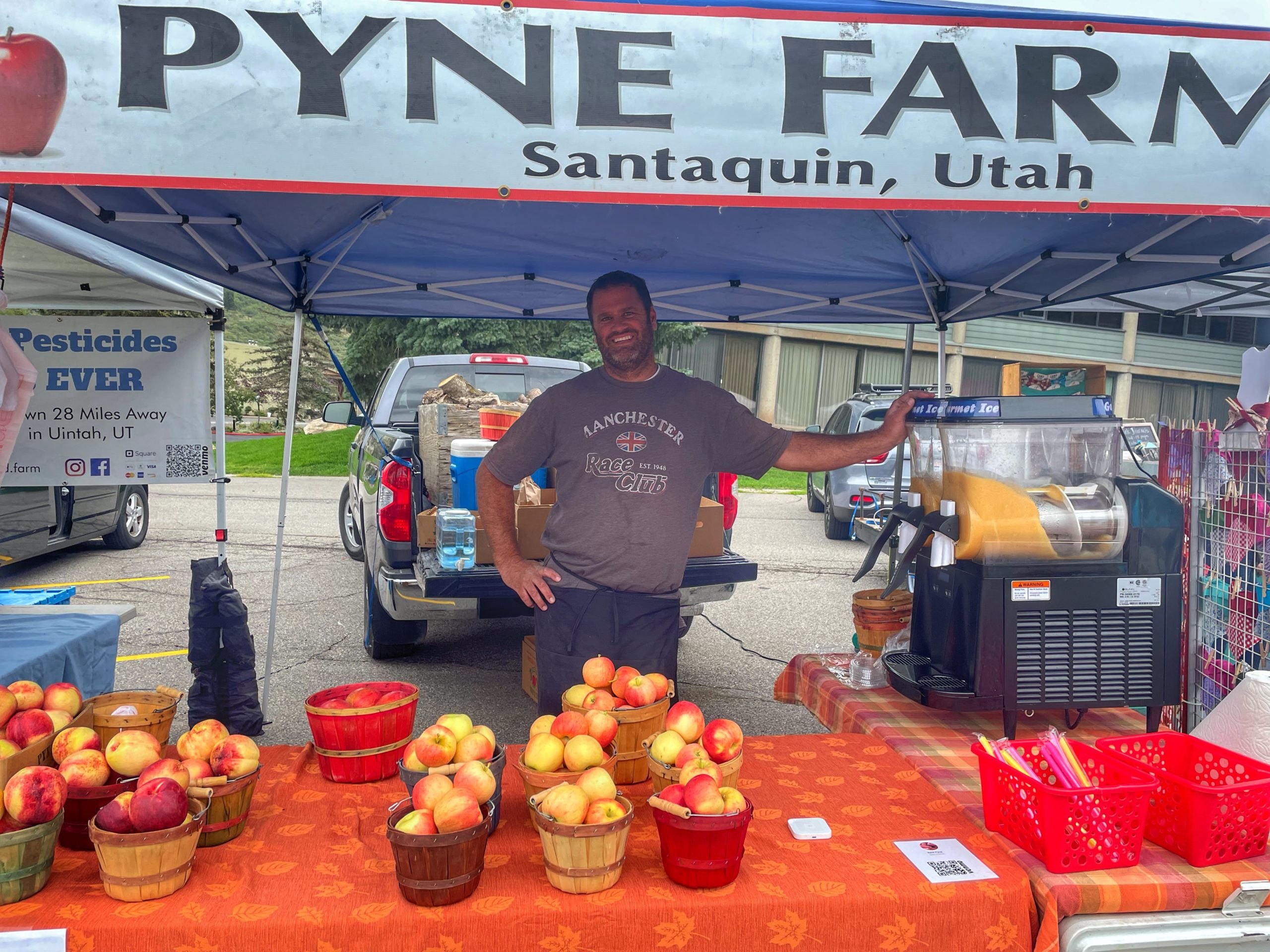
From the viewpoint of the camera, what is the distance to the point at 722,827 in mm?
1682

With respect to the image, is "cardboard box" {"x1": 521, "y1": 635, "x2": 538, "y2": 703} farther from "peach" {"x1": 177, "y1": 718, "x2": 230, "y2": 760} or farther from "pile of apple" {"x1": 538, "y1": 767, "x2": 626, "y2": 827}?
"pile of apple" {"x1": 538, "y1": 767, "x2": 626, "y2": 827}

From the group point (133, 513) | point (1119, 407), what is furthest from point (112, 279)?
point (1119, 407)

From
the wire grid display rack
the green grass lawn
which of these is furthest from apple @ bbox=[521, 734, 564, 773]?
the green grass lawn

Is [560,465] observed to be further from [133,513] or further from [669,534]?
[133,513]

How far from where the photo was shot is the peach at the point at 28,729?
6.70 ft

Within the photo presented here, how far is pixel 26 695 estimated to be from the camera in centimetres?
220

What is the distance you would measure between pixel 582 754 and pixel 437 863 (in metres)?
0.41

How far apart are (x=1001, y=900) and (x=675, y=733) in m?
→ 0.75

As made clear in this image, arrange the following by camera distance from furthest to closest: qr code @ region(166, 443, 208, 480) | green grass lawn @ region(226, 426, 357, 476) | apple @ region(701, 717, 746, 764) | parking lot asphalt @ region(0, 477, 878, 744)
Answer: green grass lawn @ region(226, 426, 357, 476) < parking lot asphalt @ region(0, 477, 878, 744) < qr code @ region(166, 443, 208, 480) < apple @ region(701, 717, 746, 764)

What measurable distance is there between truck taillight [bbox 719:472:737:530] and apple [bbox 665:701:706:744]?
10.8 ft

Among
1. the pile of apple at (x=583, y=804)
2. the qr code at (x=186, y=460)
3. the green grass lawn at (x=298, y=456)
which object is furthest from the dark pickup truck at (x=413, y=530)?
the green grass lawn at (x=298, y=456)

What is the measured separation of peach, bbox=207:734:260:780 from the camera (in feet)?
6.35

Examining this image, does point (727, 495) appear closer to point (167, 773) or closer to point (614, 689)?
point (614, 689)

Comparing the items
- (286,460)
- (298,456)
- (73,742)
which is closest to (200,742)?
(73,742)
